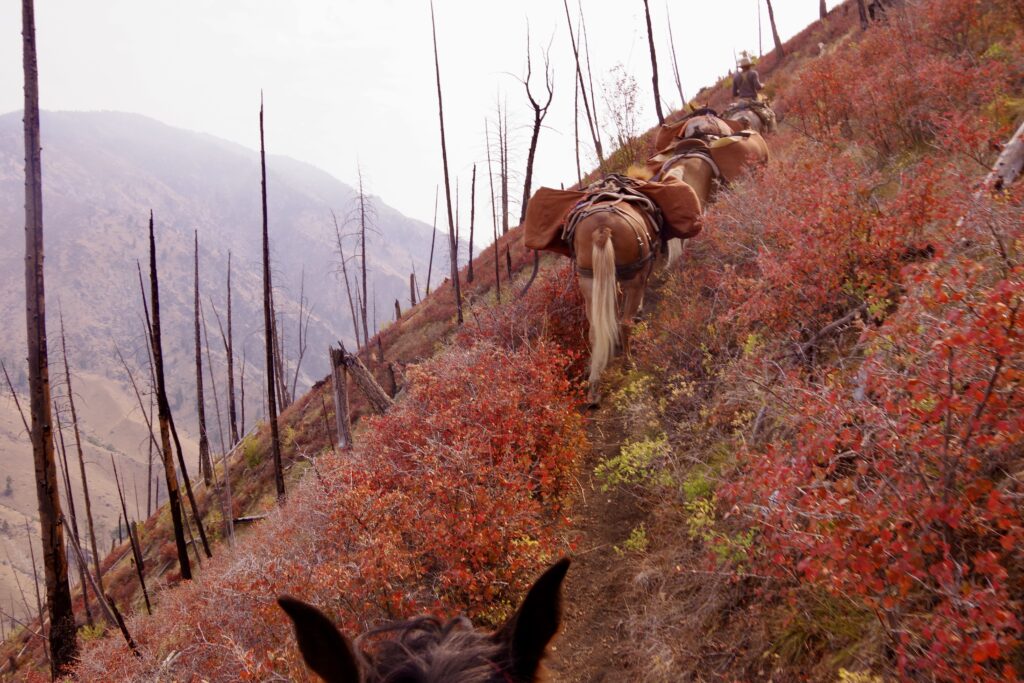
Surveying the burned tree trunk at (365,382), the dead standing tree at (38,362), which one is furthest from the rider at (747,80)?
the dead standing tree at (38,362)

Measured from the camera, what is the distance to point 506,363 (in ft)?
24.2

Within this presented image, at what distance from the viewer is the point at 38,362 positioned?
A: 8.30m

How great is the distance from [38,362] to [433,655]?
9.44 meters

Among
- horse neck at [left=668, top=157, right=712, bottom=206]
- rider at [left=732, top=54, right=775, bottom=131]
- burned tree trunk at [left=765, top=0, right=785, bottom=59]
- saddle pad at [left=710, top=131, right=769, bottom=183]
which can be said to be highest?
burned tree trunk at [left=765, top=0, right=785, bottom=59]

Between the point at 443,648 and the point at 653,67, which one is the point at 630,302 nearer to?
the point at 443,648

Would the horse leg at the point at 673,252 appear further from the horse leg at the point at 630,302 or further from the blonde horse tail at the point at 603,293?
the blonde horse tail at the point at 603,293

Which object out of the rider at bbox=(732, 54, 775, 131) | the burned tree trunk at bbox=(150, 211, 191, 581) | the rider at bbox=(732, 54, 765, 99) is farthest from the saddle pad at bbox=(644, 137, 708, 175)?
the burned tree trunk at bbox=(150, 211, 191, 581)

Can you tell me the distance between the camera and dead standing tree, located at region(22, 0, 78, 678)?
8289mm

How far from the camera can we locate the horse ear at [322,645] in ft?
4.87

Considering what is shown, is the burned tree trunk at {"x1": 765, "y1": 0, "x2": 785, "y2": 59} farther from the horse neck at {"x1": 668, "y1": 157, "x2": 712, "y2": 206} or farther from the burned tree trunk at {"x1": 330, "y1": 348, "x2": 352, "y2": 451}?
the burned tree trunk at {"x1": 330, "y1": 348, "x2": 352, "y2": 451}

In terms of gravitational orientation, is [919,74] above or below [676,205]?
above

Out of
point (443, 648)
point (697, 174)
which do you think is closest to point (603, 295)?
point (697, 174)

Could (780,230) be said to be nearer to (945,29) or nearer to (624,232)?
(624,232)

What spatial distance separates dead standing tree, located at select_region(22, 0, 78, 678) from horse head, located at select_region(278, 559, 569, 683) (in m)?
9.16
